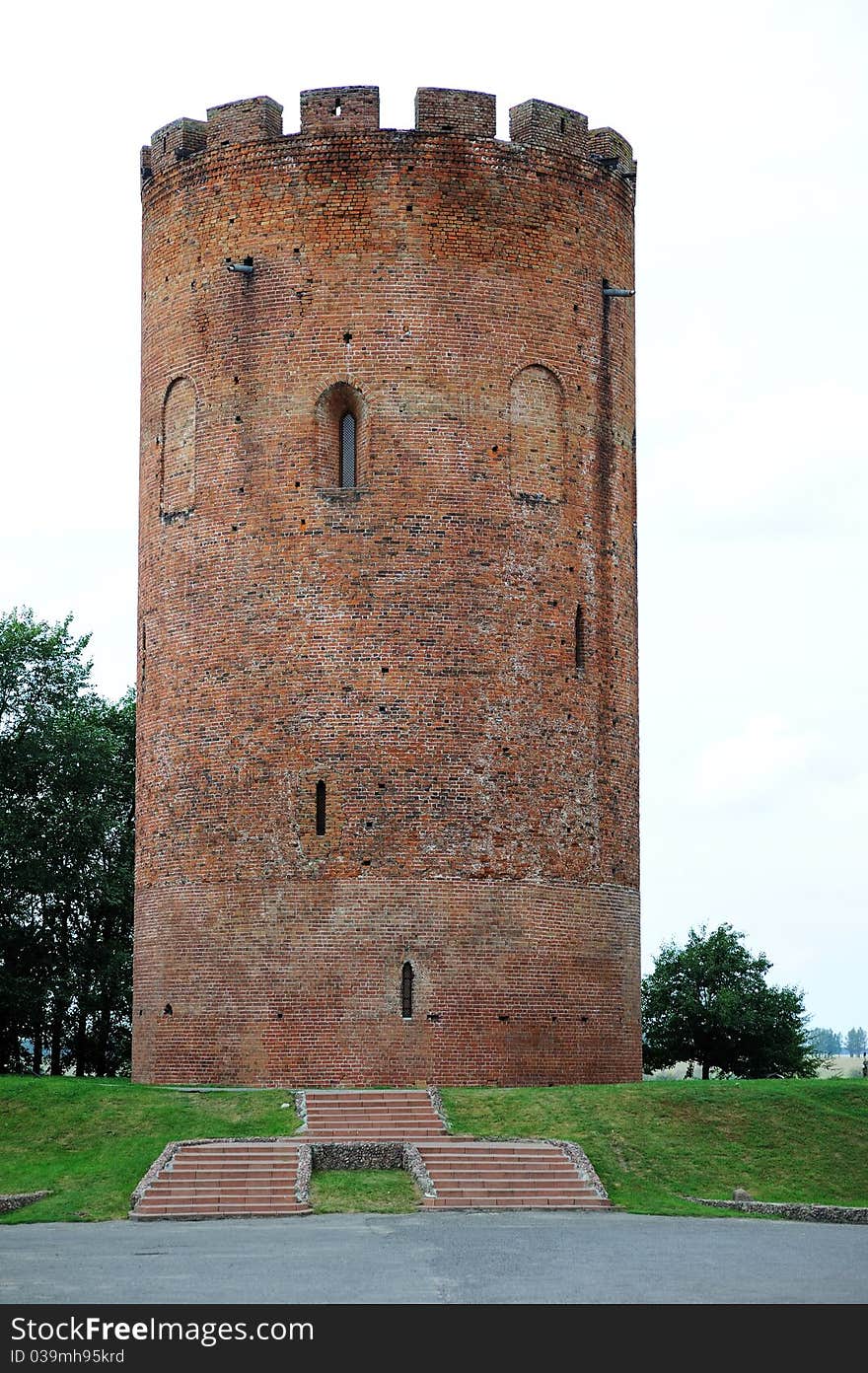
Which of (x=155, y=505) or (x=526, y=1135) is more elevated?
(x=155, y=505)

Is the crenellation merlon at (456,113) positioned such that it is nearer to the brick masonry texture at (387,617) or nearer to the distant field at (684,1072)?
the brick masonry texture at (387,617)

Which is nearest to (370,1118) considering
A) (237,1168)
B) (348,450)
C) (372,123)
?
(237,1168)

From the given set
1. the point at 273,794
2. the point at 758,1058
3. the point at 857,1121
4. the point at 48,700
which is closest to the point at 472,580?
the point at 273,794

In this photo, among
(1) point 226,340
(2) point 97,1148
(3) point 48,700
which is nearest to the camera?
(2) point 97,1148

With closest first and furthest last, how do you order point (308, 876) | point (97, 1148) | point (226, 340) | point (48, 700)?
point (97, 1148) < point (308, 876) < point (226, 340) < point (48, 700)

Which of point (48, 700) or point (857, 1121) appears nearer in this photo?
point (857, 1121)

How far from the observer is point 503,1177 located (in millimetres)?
21688

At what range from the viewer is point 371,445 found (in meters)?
28.4

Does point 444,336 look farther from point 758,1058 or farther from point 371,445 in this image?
point 758,1058

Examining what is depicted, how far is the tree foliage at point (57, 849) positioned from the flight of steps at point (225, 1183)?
17.3 m

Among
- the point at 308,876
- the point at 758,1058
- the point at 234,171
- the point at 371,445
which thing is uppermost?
the point at 234,171

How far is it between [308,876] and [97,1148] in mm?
5592

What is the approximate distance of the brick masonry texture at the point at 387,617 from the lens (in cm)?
2752

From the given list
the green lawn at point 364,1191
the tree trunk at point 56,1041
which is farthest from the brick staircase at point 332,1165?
the tree trunk at point 56,1041
